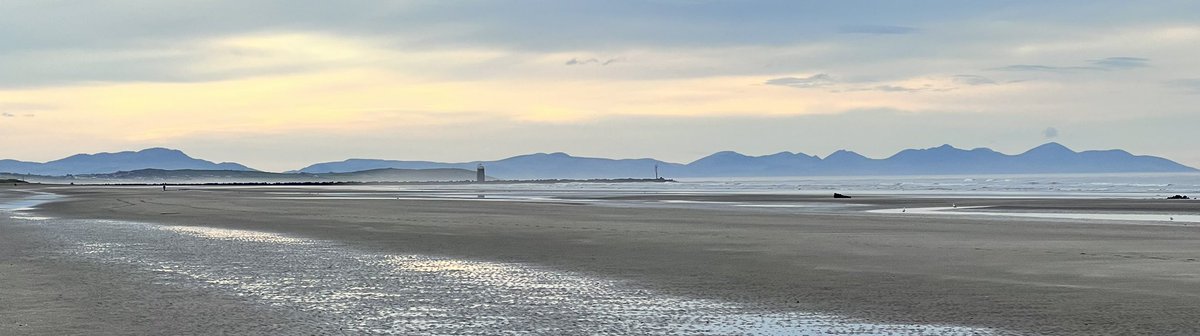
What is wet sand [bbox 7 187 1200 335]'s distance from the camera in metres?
11.3

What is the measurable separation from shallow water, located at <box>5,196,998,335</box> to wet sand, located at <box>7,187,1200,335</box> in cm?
57

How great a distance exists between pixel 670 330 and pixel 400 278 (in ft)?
20.0

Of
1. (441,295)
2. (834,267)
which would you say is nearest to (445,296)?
Answer: (441,295)

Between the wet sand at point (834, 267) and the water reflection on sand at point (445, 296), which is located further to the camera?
the wet sand at point (834, 267)

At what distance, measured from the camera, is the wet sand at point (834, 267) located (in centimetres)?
1127

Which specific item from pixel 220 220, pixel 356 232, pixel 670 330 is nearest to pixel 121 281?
pixel 670 330

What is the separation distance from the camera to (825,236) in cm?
2506

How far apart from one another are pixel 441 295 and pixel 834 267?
639 centimetres

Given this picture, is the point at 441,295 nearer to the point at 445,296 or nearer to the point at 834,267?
the point at 445,296

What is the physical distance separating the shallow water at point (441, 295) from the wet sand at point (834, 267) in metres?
0.57

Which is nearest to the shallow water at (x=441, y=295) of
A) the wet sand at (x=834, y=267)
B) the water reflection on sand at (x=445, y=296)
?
the water reflection on sand at (x=445, y=296)

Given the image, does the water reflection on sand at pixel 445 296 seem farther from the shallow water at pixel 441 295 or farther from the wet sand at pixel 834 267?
the wet sand at pixel 834 267

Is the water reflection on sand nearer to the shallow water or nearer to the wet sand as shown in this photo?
the shallow water

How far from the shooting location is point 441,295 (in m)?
13.2
